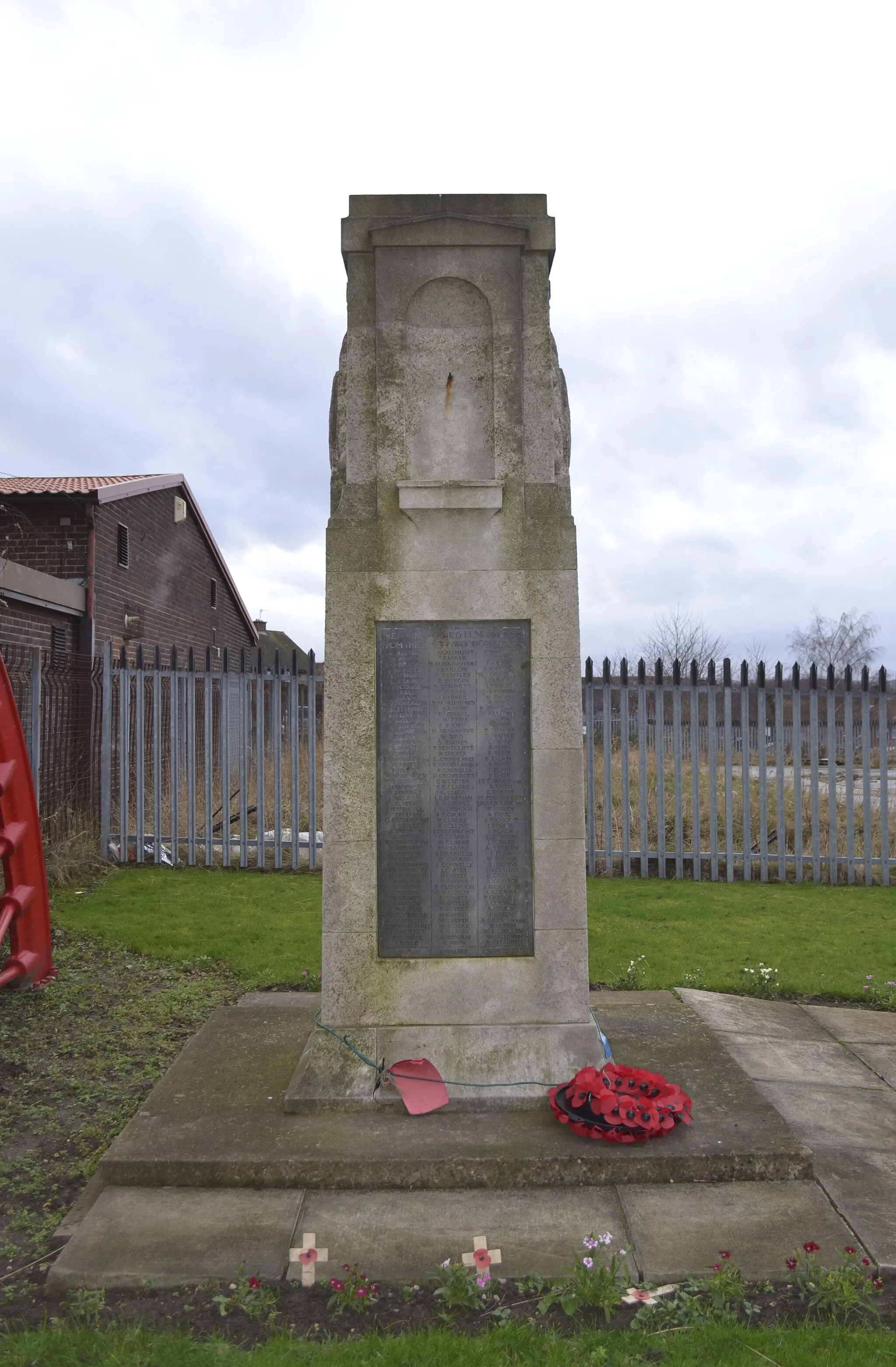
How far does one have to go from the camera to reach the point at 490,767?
425cm

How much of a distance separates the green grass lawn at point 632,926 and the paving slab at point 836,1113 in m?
1.75

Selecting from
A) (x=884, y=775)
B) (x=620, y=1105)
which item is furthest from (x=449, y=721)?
(x=884, y=775)

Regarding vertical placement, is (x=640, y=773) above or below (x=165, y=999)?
above

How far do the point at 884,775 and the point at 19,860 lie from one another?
8266 millimetres

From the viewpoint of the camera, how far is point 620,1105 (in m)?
3.65

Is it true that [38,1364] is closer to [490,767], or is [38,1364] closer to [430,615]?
[490,767]

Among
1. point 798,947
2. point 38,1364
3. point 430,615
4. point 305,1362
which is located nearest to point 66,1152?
point 38,1364

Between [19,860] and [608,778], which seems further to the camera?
[608,778]

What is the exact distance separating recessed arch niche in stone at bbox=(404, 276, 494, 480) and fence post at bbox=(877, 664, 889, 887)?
7.05 meters

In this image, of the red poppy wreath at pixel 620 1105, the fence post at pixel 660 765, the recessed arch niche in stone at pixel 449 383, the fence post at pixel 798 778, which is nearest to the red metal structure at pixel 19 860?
the recessed arch niche in stone at pixel 449 383

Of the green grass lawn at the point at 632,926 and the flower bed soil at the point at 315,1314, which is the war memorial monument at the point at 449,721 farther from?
the green grass lawn at the point at 632,926

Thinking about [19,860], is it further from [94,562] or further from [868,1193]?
[94,562]

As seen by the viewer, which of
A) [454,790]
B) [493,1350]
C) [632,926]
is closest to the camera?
[493,1350]

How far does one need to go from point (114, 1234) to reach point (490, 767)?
2274 millimetres
